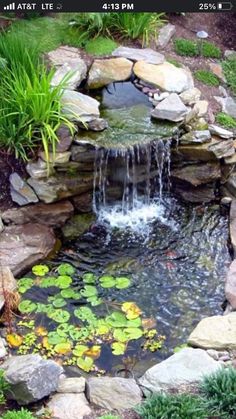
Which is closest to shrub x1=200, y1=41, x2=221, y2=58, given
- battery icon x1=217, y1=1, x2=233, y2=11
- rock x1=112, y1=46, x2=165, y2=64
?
rock x1=112, y1=46, x2=165, y2=64

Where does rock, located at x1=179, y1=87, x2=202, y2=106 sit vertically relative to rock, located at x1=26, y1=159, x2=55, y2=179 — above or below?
above

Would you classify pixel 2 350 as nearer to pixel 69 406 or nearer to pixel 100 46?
pixel 69 406

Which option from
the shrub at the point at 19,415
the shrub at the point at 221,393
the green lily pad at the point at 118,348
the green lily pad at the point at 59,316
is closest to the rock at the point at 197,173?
the green lily pad at the point at 59,316

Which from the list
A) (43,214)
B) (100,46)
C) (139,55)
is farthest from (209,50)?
(43,214)

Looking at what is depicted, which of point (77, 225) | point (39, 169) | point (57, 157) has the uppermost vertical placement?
point (57, 157)

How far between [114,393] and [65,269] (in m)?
2.09

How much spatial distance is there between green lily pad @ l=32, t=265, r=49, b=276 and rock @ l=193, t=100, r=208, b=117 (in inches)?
110

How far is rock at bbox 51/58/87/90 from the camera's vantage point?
26.7 feet

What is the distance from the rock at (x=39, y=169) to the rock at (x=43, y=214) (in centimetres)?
40

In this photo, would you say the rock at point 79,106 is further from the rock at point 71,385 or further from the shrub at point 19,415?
the shrub at point 19,415

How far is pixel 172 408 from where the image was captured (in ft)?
15.9

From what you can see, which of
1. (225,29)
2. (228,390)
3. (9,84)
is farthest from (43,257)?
(225,29)

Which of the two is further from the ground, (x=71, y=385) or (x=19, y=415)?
(x=19, y=415)

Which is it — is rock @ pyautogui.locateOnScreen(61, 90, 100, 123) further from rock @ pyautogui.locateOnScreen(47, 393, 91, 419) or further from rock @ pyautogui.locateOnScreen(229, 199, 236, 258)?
rock @ pyautogui.locateOnScreen(47, 393, 91, 419)
